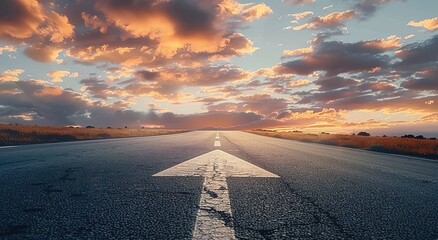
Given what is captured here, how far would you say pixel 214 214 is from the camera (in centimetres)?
232

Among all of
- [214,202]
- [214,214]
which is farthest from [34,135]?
[214,214]

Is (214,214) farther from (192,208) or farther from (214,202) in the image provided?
(214,202)

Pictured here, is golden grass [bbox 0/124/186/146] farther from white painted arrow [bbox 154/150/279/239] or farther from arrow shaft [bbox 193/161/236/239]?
arrow shaft [bbox 193/161/236/239]

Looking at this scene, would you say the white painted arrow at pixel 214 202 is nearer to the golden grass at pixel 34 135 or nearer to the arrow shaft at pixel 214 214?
the arrow shaft at pixel 214 214

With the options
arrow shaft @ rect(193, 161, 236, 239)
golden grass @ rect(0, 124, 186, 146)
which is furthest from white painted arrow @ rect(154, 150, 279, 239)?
golden grass @ rect(0, 124, 186, 146)

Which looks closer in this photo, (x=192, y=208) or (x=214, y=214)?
(x=214, y=214)

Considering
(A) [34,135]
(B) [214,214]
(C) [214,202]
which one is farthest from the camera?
(A) [34,135]

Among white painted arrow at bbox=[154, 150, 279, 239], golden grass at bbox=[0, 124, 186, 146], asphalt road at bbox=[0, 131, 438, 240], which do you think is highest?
golden grass at bbox=[0, 124, 186, 146]

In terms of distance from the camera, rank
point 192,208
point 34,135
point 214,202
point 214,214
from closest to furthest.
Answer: point 214,214 < point 192,208 < point 214,202 < point 34,135

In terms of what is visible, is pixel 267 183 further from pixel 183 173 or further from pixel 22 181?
pixel 22 181

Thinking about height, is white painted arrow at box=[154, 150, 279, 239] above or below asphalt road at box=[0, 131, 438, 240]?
above

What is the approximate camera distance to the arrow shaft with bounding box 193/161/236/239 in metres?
1.89

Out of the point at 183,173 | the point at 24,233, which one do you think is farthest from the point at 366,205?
the point at 24,233

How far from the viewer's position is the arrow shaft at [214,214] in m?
1.89
